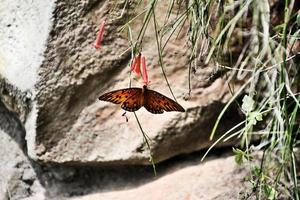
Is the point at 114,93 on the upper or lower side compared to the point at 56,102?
upper

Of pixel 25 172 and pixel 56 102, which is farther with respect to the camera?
pixel 25 172

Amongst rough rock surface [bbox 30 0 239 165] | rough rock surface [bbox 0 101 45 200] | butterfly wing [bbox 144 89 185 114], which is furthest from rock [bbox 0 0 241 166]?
butterfly wing [bbox 144 89 185 114]

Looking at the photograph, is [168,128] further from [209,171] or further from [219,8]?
[219,8]

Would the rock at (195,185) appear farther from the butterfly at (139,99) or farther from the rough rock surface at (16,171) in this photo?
the butterfly at (139,99)

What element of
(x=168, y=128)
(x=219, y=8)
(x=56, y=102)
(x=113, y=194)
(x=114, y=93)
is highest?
(x=219, y=8)

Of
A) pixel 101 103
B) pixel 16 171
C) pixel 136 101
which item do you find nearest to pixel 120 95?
pixel 136 101

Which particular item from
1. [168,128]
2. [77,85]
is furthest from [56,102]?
[168,128]
